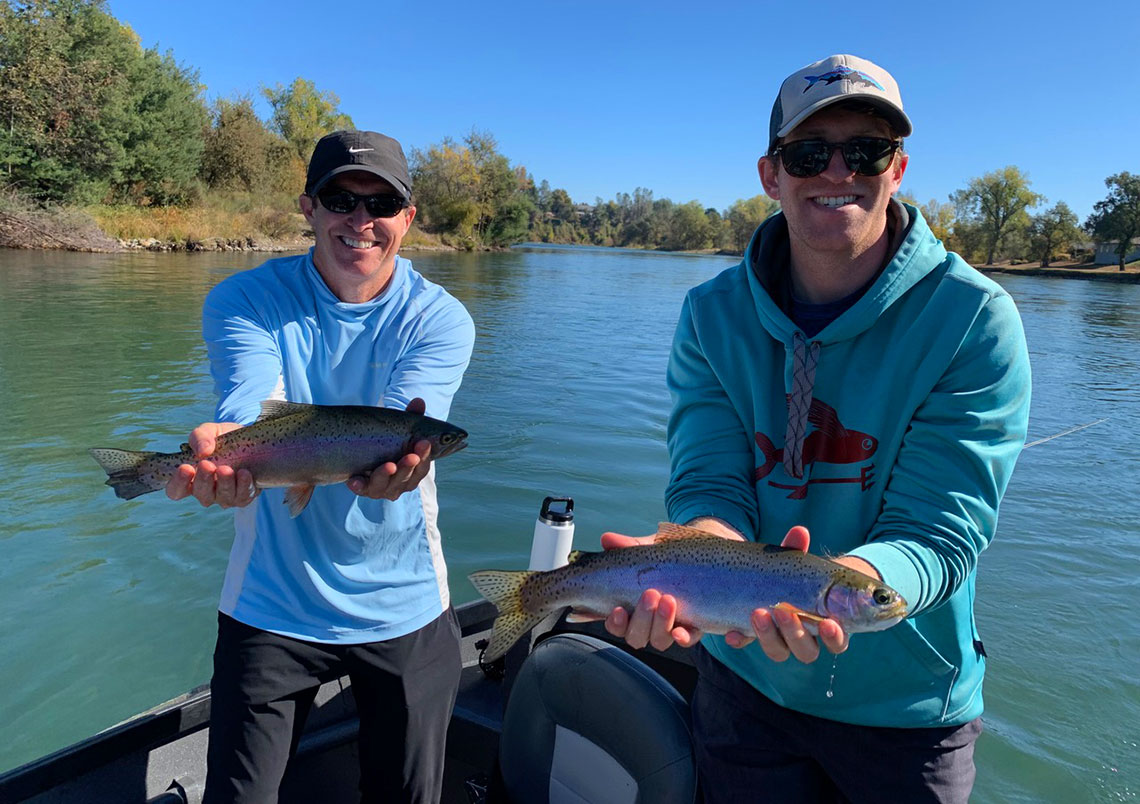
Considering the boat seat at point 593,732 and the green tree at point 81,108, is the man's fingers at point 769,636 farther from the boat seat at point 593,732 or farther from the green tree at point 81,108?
the green tree at point 81,108

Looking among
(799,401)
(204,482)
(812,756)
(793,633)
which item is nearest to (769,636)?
(793,633)

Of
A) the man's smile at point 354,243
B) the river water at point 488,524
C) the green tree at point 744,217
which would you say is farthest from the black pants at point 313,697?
the green tree at point 744,217

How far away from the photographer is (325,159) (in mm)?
3309

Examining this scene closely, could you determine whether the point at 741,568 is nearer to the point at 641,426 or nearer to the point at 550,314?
the point at 641,426

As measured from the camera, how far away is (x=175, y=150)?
49.9 meters

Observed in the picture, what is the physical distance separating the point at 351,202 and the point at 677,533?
6.54 ft

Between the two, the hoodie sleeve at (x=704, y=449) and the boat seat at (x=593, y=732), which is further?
the hoodie sleeve at (x=704, y=449)

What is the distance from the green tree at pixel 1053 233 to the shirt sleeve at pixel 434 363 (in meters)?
121

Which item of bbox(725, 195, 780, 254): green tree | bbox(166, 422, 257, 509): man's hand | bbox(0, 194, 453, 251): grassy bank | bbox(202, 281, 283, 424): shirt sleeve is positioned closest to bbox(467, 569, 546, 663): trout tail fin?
bbox(166, 422, 257, 509): man's hand

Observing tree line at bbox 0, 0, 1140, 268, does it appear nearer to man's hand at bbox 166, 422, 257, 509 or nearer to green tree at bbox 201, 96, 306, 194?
green tree at bbox 201, 96, 306, 194

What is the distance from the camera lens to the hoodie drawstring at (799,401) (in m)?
2.63

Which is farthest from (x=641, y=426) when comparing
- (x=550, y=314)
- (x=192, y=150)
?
(x=192, y=150)

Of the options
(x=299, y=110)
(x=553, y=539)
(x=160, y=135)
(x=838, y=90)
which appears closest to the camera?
(x=838, y=90)

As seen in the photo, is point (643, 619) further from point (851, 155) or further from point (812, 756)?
point (851, 155)
